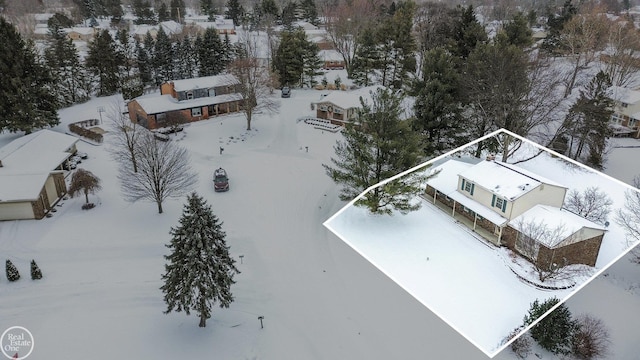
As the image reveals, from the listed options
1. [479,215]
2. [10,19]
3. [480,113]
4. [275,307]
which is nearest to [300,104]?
[480,113]

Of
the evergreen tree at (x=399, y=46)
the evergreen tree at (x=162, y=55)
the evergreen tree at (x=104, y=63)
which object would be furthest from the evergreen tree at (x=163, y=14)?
the evergreen tree at (x=399, y=46)

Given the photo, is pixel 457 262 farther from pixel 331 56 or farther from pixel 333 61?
pixel 331 56

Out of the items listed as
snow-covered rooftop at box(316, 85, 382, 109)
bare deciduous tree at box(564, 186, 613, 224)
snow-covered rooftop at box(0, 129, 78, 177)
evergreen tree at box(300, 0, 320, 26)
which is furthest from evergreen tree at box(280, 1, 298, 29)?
bare deciduous tree at box(564, 186, 613, 224)

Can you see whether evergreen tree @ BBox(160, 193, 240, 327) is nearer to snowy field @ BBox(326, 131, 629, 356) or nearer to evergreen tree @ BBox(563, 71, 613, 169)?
snowy field @ BBox(326, 131, 629, 356)

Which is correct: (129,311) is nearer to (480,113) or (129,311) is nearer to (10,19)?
(480,113)

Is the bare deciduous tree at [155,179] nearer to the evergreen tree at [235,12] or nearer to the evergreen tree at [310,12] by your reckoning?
the evergreen tree at [310,12]
